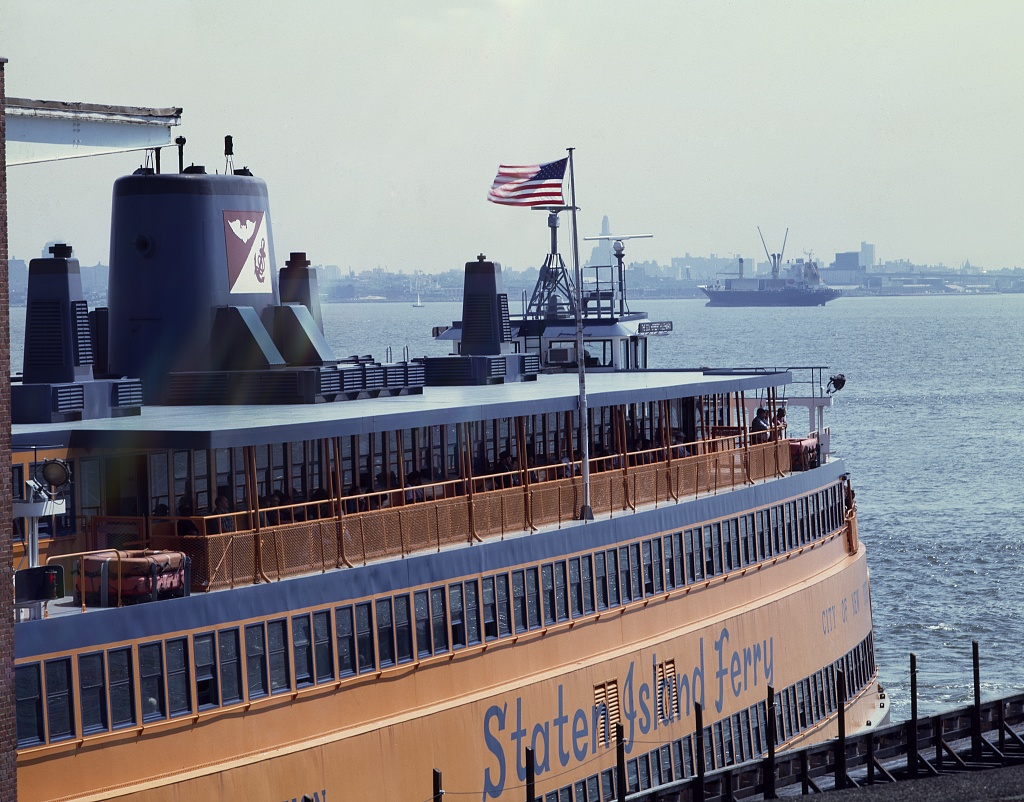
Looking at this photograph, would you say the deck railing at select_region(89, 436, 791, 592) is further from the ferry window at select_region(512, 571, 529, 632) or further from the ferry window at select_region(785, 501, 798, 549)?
the ferry window at select_region(785, 501, 798, 549)

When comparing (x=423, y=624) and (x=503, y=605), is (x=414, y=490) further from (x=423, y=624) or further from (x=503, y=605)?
(x=423, y=624)

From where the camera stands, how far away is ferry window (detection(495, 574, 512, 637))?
32156mm

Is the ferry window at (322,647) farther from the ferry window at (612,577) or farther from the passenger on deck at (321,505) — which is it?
the ferry window at (612,577)

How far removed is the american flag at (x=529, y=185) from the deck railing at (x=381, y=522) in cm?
611

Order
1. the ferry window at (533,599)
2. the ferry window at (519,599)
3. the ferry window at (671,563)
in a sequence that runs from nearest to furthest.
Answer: the ferry window at (519,599) → the ferry window at (533,599) → the ferry window at (671,563)

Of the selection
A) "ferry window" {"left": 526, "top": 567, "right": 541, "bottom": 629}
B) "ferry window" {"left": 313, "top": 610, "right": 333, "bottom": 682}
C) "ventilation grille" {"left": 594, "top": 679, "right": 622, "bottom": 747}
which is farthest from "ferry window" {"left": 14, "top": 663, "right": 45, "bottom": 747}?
"ventilation grille" {"left": 594, "top": 679, "right": 622, "bottom": 747}

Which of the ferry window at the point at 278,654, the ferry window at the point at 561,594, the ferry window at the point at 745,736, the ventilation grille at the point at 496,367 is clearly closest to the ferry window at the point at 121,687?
the ferry window at the point at 278,654

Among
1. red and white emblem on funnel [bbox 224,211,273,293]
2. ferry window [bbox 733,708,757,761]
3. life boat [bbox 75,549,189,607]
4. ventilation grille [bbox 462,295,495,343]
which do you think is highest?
red and white emblem on funnel [bbox 224,211,273,293]

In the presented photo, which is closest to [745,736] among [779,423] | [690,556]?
[690,556]

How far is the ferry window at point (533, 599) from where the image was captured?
3297 centimetres

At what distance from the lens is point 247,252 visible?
129 ft

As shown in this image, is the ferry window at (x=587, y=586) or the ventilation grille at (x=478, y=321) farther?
the ventilation grille at (x=478, y=321)

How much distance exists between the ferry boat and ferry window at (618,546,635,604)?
116 mm

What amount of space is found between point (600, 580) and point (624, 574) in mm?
949
